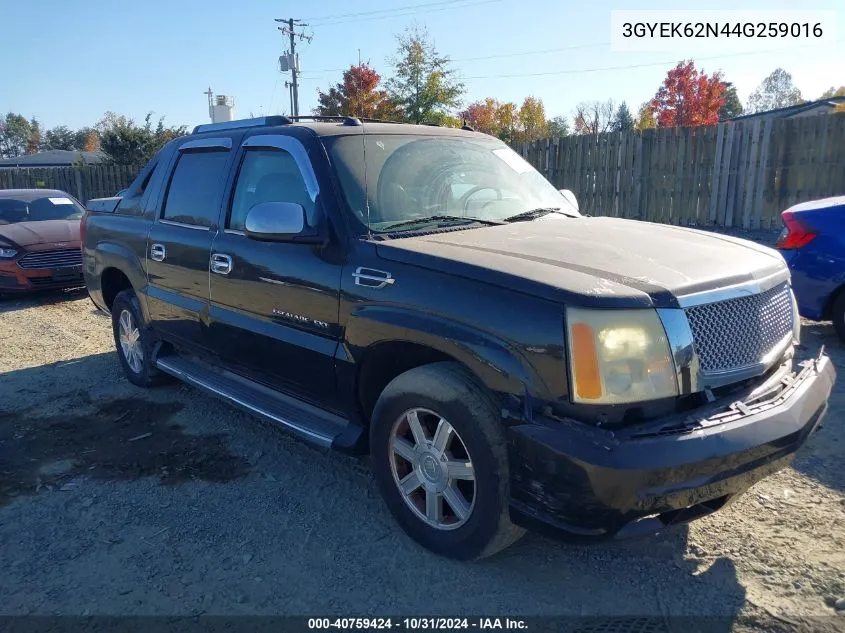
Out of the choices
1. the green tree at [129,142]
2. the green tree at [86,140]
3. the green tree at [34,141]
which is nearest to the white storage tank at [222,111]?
the green tree at [129,142]

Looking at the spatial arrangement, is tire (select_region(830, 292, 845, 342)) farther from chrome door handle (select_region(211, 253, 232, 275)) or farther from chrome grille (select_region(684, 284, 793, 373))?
chrome door handle (select_region(211, 253, 232, 275))

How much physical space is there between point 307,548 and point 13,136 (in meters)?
129

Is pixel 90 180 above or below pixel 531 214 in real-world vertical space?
above

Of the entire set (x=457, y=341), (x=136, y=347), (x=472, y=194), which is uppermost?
(x=472, y=194)

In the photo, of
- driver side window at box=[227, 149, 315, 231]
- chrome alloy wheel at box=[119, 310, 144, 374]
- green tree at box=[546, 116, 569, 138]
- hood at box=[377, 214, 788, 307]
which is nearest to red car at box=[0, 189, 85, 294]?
chrome alloy wheel at box=[119, 310, 144, 374]

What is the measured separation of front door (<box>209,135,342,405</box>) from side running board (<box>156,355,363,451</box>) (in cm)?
8

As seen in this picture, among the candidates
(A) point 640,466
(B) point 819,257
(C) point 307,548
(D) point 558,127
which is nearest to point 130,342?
(C) point 307,548

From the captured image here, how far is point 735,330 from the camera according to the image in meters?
2.70

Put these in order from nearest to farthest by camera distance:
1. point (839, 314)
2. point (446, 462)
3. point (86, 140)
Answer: point (446, 462) → point (839, 314) → point (86, 140)

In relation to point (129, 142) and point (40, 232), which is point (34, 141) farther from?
point (40, 232)

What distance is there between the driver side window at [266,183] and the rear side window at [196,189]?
8.6 inches

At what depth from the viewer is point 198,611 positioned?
272 centimetres

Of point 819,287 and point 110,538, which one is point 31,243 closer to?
point 110,538

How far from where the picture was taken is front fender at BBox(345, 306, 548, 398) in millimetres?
2523
